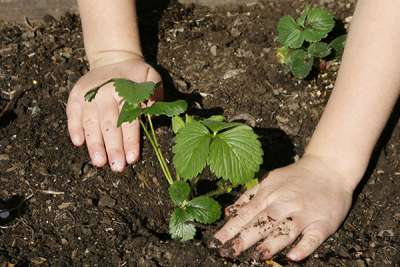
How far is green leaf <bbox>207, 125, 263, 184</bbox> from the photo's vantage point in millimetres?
1644

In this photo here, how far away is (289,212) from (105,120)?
62cm

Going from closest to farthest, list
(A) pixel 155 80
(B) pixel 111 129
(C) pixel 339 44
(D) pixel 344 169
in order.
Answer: (D) pixel 344 169
(B) pixel 111 129
(A) pixel 155 80
(C) pixel 339 44

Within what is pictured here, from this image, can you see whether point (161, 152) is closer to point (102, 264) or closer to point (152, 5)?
point (102, 264)

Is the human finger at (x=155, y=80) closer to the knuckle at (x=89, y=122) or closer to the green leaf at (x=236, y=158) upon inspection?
the knuckle at (x=89, y=122)

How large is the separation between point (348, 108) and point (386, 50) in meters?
0.19

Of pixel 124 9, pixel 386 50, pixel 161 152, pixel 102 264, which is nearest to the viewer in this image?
pixel 102 264

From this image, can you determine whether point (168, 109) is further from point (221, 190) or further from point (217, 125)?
point (221, 190)

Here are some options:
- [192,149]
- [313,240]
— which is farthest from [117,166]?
[313,240]

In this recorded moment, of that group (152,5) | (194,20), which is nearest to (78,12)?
(152,5)

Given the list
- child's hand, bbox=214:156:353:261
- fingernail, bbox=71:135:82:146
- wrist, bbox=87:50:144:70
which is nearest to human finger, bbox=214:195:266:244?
child's hand, bbox=214:156:353:261

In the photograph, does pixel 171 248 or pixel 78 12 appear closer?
pixel 171 248

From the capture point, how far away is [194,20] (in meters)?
2.48

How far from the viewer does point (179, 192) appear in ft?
5.71

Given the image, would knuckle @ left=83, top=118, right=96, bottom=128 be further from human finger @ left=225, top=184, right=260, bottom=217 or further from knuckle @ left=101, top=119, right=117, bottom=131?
human finger @ left=225, top=184, right=260, bottom=217
